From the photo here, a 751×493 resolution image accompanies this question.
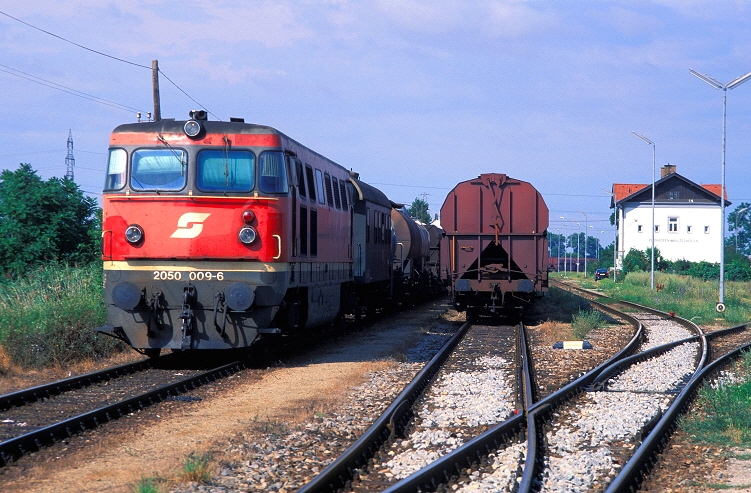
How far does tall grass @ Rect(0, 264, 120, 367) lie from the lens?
37.4 ft

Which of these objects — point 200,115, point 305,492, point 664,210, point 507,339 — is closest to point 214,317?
point 200,115

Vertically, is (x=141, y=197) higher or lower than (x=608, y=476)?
higher

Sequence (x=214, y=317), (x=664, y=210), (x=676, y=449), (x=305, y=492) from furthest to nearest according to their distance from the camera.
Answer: (x=664, y=210), (x=214, y=317), (x=676, y=449), (x=305, y=492)

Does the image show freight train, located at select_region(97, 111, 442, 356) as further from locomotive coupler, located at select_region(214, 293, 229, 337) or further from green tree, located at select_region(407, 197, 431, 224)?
green tree, located at select_region(407, 197, 431, 224)

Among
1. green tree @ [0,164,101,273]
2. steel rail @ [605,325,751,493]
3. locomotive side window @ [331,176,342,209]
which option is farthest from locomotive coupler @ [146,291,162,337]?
green tree @ [0,164,101,273]

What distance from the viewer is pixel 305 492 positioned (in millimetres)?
5066

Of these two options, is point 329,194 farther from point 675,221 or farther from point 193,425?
point 675,221

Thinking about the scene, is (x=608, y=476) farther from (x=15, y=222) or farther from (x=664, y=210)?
(x=664, y=210)

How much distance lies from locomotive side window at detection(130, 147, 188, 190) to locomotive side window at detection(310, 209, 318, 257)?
252cm

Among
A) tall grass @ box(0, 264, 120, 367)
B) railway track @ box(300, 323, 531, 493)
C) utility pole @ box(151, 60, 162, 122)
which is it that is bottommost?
railway track @ box(300, 323, 531, 493)

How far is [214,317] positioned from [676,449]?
6.19 metres

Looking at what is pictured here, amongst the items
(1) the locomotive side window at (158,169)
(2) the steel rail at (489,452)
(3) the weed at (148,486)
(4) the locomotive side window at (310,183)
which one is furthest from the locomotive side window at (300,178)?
(3) the weed at (148,486)

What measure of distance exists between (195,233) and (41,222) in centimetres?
1021

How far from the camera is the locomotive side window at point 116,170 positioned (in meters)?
11.1
